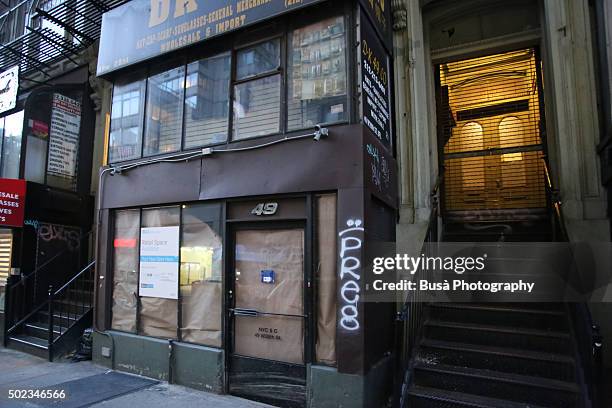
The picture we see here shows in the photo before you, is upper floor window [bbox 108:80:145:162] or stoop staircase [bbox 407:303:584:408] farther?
upper floor window [bbox 108:80:145:162]

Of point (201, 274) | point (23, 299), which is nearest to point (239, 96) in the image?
point (201, 274)

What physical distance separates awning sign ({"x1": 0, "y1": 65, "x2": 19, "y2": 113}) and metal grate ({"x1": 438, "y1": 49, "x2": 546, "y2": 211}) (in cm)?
1047

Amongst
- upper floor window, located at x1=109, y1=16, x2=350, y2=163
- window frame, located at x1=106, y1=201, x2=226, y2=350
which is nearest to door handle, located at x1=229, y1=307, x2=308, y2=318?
window frame, located at x1=106, y1=201, x2=226, y2=350

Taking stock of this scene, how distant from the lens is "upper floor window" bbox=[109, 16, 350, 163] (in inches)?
235

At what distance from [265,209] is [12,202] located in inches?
267

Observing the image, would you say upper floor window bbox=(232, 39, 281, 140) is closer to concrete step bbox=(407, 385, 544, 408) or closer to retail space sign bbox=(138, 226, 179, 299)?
retail space sign bbox=(138, 226, 179, 299)

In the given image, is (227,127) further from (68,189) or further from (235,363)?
(68,189)

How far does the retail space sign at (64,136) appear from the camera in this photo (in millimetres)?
11344

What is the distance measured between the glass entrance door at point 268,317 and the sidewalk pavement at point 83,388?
319 millimetres

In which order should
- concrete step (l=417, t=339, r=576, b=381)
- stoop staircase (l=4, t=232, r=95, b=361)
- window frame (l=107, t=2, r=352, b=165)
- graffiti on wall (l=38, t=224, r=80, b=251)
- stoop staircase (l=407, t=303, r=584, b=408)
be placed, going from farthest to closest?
1. graffiti on wall (l=38, t=224, r=80, b=251)
2. stoop staircase (l=4, t=232, r=95, b=361)
3. window frame (l=107, t=2, r=352, b=165)
4. concrete step (l=417, t=339, r=576, b=381)
5. stoop staircase (l=407, t=303, r=584, b=408)

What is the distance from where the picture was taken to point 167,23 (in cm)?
732

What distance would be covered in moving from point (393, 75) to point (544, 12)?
275 cm

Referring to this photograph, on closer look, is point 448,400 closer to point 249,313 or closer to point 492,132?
point 249,313

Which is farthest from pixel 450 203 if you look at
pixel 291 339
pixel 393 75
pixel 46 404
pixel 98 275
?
pixel 46 404
